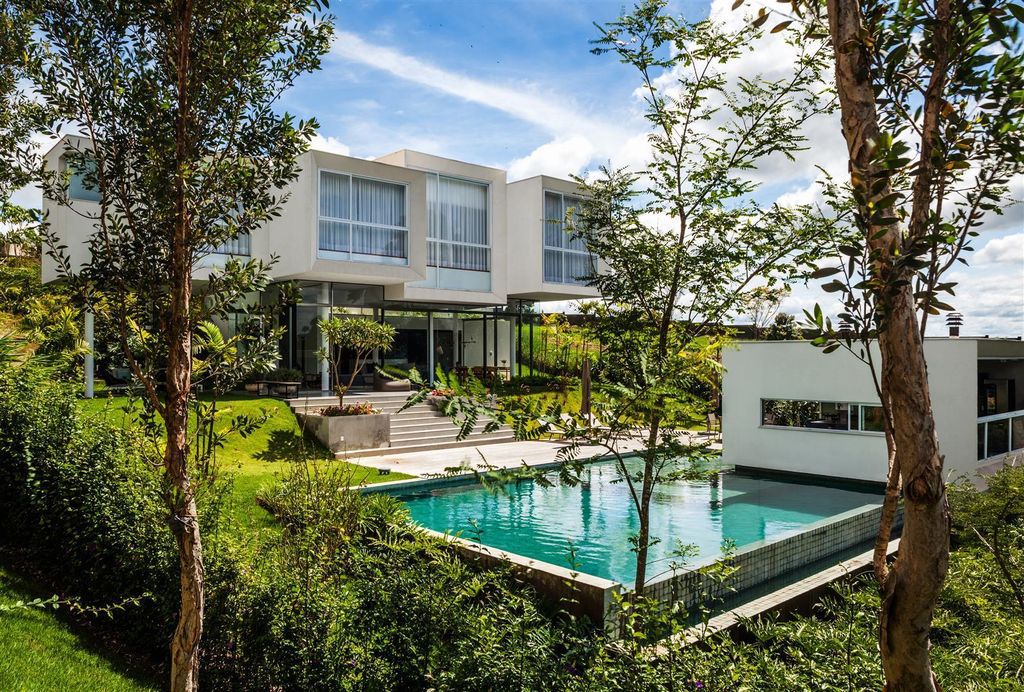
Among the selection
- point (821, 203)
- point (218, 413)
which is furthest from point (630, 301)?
point (218, 413)

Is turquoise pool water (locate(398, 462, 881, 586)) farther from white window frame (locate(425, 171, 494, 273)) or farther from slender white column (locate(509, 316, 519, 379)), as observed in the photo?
slender white column (locate(509, 316, 519, 379))

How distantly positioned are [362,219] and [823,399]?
14.5m

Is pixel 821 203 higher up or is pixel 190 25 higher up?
pixel 190 25

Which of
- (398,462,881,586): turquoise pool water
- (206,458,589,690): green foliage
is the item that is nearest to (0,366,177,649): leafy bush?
(206,458,589,690): green foliage

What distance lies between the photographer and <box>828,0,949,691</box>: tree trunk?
1.98 m

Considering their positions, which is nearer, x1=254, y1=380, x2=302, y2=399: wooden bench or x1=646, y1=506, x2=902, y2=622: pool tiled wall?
x1=646, y1=506, x2=902, y2=622: pool tiled wall

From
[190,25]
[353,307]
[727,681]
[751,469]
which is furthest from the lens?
[353,307]

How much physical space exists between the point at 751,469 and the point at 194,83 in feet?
52.6

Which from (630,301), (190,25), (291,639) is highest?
(190,25)

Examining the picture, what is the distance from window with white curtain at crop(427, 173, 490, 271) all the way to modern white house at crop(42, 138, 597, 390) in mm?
39

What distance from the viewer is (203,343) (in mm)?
4379

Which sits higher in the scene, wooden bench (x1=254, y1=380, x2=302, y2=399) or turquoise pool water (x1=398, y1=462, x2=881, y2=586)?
wooden bench (x1=254, y1=380, x2=302, y2=399)

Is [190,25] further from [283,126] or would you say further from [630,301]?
[630,301]

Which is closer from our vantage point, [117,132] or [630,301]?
[117,132]
